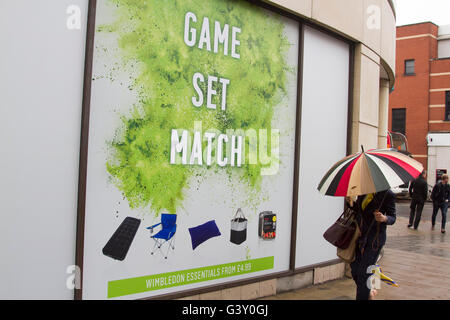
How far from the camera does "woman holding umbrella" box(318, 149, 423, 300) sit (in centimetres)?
366

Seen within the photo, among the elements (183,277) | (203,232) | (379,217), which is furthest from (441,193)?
(183,277)

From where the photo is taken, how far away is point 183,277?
4.84 m

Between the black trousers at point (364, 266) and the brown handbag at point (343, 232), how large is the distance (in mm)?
169

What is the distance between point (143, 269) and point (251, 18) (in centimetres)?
330

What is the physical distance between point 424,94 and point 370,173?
35.7 meters

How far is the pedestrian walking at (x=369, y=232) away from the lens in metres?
4.32

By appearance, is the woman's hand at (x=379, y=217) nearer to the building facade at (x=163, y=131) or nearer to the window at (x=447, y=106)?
the building facade at (x=163, y=131)

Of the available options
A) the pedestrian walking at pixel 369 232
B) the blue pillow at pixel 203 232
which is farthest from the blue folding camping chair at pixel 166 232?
the pedestrian walking at pixel 369 232

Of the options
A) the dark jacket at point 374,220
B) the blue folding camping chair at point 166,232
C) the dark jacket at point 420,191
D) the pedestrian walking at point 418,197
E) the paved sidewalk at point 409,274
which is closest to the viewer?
the dark jacket at point 374,220

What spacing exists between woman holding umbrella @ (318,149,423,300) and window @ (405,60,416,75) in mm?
36091

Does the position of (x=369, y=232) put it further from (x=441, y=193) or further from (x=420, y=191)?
(x=441, y=193)

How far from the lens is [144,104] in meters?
4.48

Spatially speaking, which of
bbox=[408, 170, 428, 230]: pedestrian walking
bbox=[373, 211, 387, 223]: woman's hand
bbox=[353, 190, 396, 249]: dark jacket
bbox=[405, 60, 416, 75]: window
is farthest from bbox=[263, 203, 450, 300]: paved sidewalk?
bbox=[405, 60, 416, 75]: window

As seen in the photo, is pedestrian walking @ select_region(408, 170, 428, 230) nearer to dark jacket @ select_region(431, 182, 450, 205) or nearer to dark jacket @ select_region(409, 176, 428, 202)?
dark jacket @ select_region(409, 176, 428, 202)
